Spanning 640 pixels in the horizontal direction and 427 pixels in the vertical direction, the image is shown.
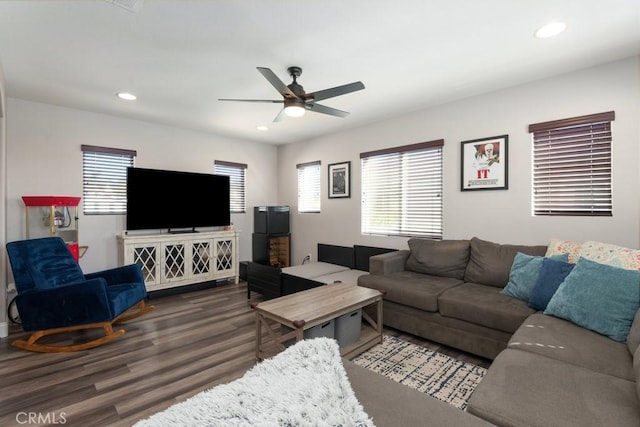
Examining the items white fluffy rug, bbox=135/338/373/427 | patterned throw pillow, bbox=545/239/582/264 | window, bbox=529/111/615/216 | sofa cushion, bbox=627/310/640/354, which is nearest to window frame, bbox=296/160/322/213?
window, bbox=529/111/615/216

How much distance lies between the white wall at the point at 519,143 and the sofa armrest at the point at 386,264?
52 centimetres

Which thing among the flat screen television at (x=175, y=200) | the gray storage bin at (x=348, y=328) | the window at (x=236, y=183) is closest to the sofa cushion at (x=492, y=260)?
the gray storage bin at (x=348, y=328)

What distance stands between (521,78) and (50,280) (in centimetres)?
488

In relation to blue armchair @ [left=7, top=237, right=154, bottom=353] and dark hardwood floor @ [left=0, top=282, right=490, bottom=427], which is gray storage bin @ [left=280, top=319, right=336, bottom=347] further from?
blue armchair @ [left=7, top=237, right=154, bottom=353]

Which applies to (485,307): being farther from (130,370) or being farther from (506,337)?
(130,370)

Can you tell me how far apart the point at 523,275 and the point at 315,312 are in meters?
1.75

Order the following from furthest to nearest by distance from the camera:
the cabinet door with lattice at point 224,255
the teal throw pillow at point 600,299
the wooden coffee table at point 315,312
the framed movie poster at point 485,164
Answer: the cabinet door with lattice at point 224,255
the framed movie poster at point 485,164
the wooden coffee table at point 315,312
the teal throw pillow at point 600,299

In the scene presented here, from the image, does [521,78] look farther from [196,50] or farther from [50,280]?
[50,280]

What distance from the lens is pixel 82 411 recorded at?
1.80 m

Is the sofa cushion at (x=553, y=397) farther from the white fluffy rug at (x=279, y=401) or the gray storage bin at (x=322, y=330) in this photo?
the gray storage bin at (x=322, y=330)

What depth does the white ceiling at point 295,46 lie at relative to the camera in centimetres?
186

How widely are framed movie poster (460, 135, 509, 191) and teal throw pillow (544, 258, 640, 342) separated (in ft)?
4.34

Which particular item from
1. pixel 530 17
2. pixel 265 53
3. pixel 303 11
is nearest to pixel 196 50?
pixel 265 53

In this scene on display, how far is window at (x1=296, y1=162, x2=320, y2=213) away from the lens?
509 centimetres
